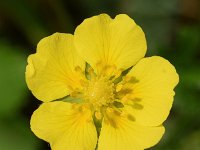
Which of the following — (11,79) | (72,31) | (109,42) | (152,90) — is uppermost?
(109,42)

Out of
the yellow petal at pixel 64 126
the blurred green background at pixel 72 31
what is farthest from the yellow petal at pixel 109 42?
the blurred green background at pixel 72 31

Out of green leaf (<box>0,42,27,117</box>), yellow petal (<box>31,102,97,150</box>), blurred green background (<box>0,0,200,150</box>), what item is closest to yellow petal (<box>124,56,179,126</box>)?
yellow petal (<box>31,102,97,150</box>)

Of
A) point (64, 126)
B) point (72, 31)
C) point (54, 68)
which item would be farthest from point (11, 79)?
point (64, 126)

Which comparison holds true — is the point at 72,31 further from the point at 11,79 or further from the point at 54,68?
the point at 54,68

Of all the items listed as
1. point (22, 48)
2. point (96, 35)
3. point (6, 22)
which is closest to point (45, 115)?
point (96, 35)

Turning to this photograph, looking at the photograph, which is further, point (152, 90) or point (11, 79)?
point (11, 79)

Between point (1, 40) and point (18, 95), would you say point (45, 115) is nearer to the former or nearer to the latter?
point (18, 95)

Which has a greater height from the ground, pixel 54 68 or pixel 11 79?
pixel 54 68
